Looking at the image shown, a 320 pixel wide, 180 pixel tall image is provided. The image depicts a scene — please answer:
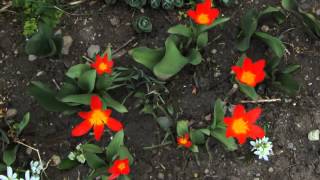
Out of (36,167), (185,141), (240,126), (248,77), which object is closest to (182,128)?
(185,141)

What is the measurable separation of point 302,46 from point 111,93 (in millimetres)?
1039

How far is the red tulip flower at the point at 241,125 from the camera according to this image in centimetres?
206

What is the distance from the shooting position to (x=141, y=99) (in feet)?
7.69

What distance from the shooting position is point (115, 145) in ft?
7.12

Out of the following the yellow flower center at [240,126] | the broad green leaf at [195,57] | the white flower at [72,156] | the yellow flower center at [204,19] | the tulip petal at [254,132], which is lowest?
the white flower at [72,156]

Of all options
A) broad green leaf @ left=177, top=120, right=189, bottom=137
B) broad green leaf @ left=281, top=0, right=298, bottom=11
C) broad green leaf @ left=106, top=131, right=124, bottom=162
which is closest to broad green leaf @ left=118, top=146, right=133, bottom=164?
broad green leaf @ left=106, top=131, right=124, bottom=162

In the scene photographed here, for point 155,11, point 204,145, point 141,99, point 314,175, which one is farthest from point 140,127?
point 314,175

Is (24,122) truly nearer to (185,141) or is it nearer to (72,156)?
(72,156)

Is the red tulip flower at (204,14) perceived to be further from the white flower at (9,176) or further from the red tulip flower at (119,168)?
the white flower at (9,176)

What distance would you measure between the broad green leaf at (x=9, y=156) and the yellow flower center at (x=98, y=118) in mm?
455

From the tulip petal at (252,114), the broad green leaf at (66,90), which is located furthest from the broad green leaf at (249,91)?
the broad green leaf at (66,90)

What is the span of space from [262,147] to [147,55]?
0.72m

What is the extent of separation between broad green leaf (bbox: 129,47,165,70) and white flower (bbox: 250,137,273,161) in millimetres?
622

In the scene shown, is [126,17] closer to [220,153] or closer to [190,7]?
[190,7]
